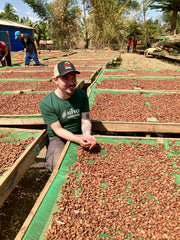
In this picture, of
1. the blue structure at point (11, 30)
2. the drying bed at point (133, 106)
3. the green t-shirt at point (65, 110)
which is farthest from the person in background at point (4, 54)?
the blue structure at point (11, 30)

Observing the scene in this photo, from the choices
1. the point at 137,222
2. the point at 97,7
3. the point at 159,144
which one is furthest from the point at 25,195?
the point at 97,7

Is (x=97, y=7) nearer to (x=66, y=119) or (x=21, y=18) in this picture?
(x=21, y=18)

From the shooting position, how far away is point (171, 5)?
74.6 ft

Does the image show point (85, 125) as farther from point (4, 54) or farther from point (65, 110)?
point (4, 54)

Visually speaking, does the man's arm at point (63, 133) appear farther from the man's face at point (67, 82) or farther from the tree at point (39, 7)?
the tree at point (39, 7)

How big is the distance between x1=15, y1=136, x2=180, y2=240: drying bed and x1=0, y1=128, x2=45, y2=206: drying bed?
1.69 ft

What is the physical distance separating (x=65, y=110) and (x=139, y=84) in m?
3.68

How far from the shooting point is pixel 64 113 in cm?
261

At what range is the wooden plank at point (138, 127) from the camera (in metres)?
Result: 3.06

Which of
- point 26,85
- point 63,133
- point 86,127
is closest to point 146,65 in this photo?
point 26,85

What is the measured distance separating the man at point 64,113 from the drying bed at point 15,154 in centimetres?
27

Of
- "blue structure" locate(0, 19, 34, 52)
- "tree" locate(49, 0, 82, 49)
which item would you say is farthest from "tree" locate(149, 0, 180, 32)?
"blue structure" locate(0, 19, 34, 52)

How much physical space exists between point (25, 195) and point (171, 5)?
93.9ft

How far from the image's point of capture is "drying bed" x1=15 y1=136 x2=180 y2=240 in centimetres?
158
